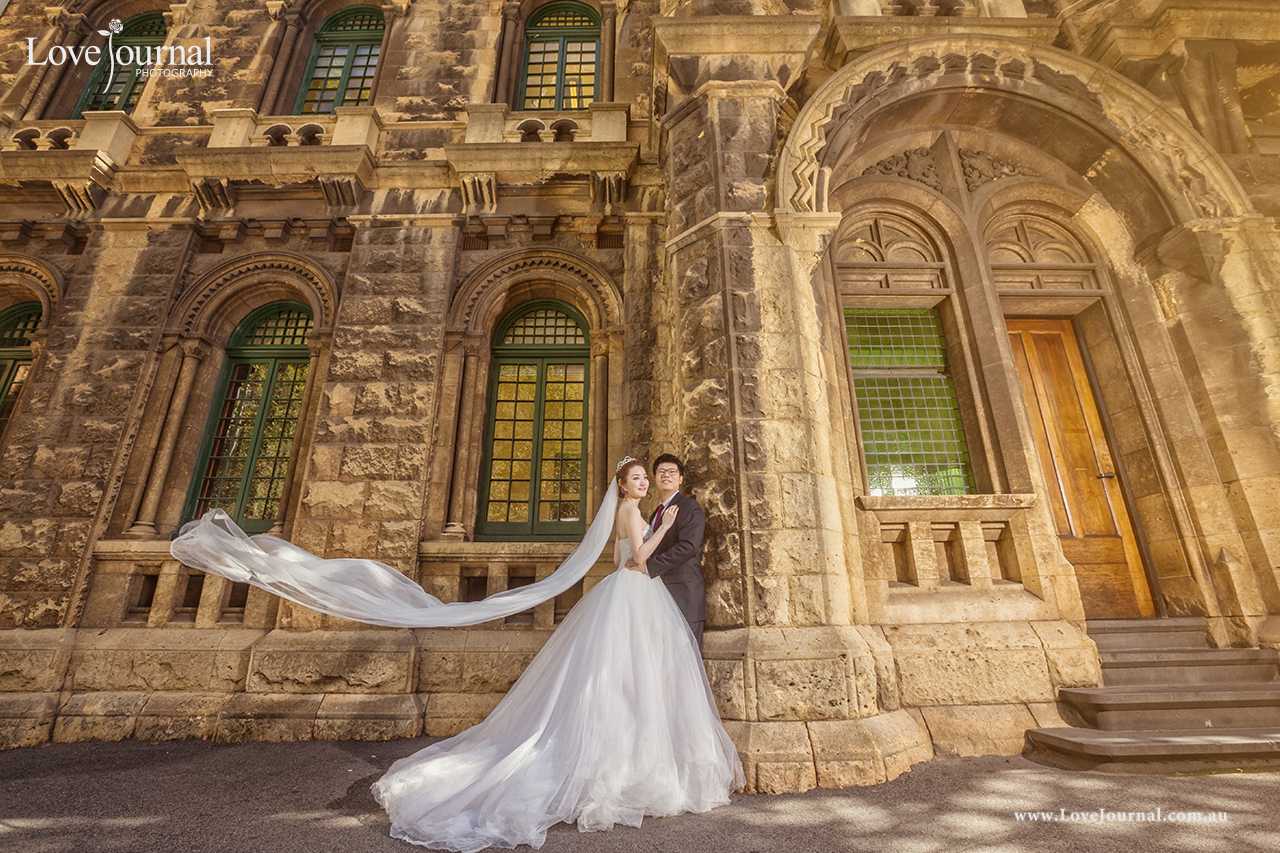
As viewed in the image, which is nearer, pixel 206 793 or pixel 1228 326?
pixel 206 793

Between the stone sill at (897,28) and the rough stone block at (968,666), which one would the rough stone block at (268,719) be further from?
the stone sill at (897,28)

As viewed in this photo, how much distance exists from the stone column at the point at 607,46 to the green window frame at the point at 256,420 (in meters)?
5.73

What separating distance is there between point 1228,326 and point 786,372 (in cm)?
515

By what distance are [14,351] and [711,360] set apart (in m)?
9.74

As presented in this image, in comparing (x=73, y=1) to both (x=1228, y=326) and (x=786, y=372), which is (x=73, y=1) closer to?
(x=786, y=372)

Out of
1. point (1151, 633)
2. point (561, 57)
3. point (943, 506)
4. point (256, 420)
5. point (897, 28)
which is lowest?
point (1151, 633)

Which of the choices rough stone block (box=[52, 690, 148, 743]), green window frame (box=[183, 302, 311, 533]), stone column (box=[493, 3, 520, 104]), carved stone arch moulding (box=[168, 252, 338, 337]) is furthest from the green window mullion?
stone column (box=[493, 3, 520, 104])

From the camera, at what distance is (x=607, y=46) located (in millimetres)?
9023

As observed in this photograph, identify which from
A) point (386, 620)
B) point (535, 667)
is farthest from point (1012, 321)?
point (386, 620)

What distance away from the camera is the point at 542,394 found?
7.20m

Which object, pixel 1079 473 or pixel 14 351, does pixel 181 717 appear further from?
pixel 1079 473

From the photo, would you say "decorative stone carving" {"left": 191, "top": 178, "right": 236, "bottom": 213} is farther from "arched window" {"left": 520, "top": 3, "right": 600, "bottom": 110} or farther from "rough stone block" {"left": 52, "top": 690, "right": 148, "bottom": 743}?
"rough stone block" {"left": 52, "top": 690, "right": 148, "bottom": 743}

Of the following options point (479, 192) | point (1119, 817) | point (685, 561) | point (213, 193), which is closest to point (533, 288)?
point (479, 192)


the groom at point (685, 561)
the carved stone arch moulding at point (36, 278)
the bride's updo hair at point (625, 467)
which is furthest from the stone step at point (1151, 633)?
the carved stone arch moulding at point (36, 278)
